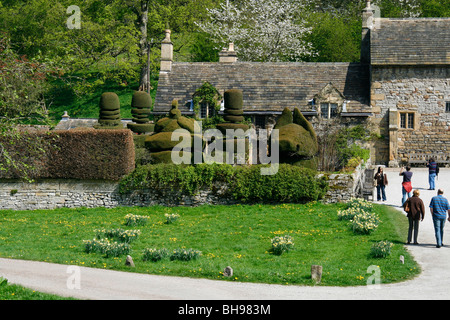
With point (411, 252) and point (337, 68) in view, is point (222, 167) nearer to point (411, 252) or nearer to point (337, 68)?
point (411, 252)

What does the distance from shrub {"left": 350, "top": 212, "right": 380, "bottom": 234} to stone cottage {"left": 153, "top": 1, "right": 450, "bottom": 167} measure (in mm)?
18513

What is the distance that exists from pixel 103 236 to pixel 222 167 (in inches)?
328

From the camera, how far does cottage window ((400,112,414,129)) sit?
43.9 m

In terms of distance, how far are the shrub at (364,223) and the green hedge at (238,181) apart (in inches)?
208

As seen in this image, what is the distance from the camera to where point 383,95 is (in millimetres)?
43656

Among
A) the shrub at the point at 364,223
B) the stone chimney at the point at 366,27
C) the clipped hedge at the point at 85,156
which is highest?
the stone chimney at the point at 366,27

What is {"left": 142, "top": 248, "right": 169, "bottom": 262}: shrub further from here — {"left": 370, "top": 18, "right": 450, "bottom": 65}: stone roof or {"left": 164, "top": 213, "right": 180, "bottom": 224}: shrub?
{"left": 370, "top": 18, "right": 450, "bottom": 65}: stone roof

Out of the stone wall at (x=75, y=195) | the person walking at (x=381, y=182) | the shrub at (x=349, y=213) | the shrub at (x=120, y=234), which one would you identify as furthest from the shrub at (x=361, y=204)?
the shrub at (x=120, y=234)

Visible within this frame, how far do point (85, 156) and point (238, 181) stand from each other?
24.0ft

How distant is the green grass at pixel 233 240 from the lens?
1844 cm

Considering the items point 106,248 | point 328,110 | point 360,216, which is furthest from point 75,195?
point 328,110

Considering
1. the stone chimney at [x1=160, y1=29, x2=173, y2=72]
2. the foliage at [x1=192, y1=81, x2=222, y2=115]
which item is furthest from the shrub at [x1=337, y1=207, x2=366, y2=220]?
the stone chimney at [x1=160, y1=29, x2=173, y2=72]

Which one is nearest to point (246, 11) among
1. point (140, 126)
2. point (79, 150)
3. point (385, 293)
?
point (140, 126)

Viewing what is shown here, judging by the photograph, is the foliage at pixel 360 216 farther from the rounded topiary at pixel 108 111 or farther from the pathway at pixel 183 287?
the rounded topiary at pixel 108 111
